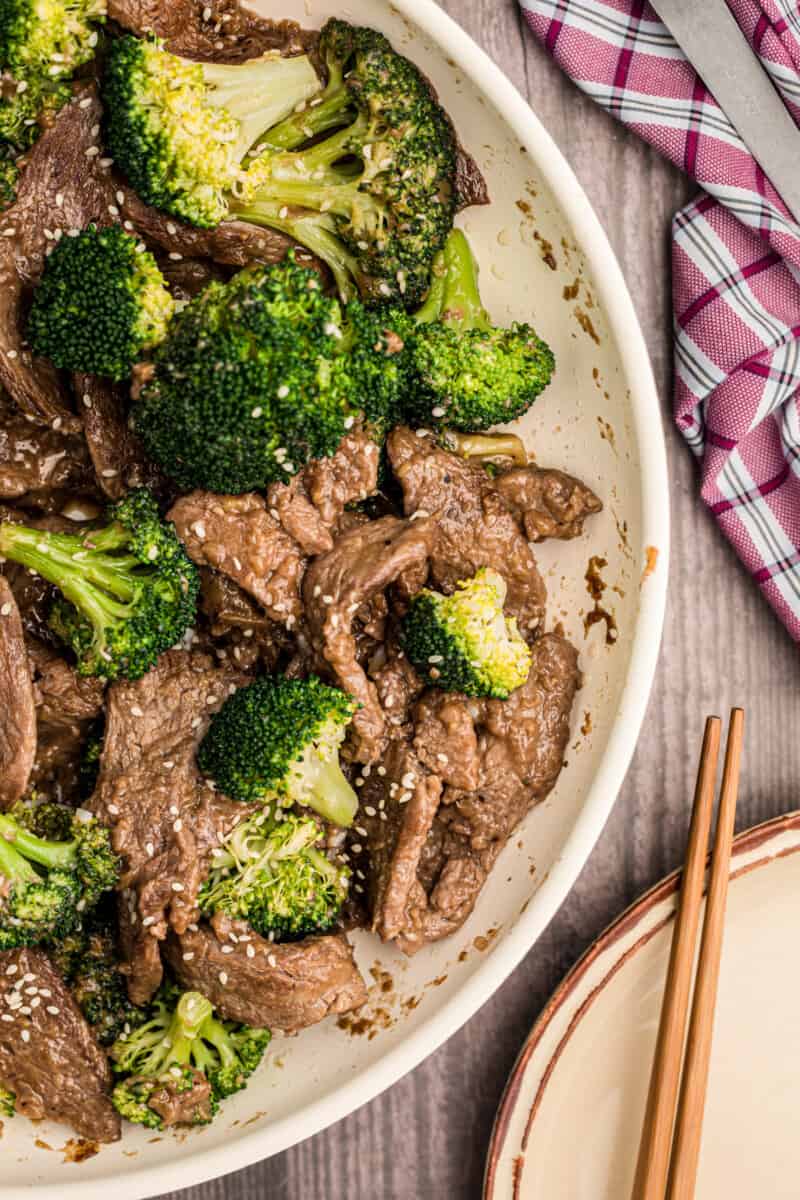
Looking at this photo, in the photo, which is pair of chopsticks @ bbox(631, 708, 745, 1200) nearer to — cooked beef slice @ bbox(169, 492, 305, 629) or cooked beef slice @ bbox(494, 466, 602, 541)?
cooked beef slice @ bbox(494, 466, 602, 541)

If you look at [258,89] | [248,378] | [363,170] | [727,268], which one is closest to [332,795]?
[248,378]

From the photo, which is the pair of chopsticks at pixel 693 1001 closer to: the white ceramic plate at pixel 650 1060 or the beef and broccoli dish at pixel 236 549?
the white ceramic plate at pixel 650 1060

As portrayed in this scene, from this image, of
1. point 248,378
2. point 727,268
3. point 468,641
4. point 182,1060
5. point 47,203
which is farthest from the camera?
point 727,268

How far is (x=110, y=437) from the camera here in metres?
2.52

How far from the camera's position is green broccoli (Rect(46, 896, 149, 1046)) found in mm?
2664

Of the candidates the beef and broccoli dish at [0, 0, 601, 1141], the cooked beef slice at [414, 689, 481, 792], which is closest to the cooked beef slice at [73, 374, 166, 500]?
the beef and broccoli dish at [0, 0, 601, 1141]

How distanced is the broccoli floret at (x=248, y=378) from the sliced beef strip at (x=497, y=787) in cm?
86

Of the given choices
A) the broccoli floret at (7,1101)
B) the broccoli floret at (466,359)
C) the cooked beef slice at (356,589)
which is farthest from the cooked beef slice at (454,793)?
the broccoli floret at (7,1101)

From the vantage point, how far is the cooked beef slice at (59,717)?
2.57 m

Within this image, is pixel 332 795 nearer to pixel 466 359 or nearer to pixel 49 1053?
pixel 49 1053

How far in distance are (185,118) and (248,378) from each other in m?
0.61

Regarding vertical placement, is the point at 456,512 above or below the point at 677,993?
above

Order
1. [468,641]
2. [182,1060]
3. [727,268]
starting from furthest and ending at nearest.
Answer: [727,268] < [182,1060] < [468,641]

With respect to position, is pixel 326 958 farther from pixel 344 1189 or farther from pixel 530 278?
pixel 530 278
